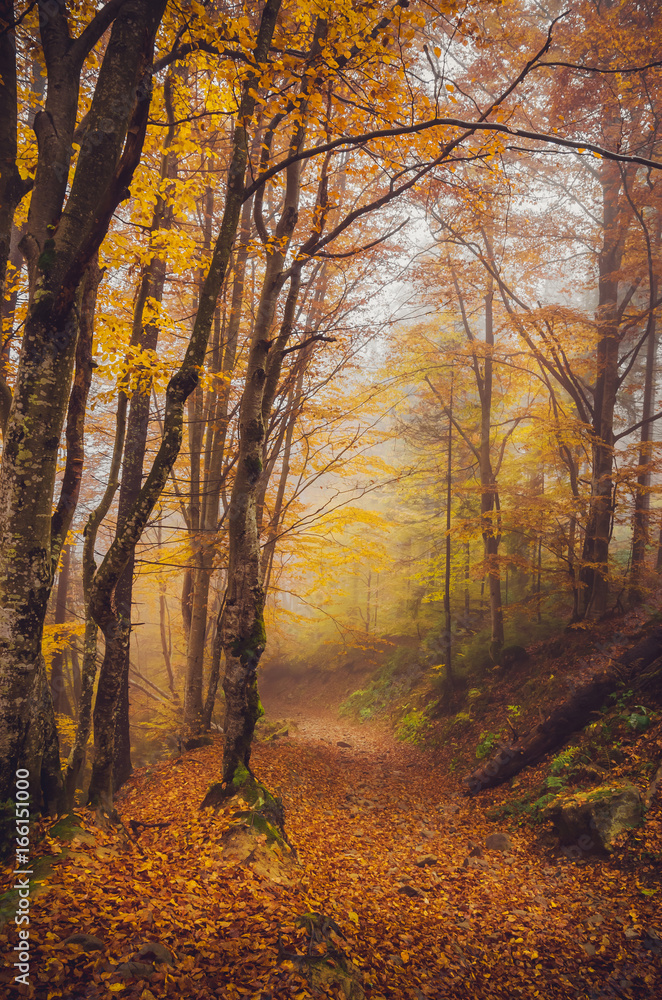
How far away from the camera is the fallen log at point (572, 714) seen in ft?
23.0

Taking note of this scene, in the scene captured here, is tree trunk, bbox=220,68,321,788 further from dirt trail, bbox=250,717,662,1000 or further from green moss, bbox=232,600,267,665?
dirt trail, bbox=250,717,662,1000

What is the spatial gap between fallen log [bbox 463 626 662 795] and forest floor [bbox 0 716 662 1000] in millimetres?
1005

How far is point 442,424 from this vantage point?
15094mm

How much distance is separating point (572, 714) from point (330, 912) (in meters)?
4.98

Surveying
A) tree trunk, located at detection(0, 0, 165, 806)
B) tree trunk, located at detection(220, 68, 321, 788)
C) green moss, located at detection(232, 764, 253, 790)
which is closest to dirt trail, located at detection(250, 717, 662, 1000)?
green moss, located at detection(232, 764, 253, 790)

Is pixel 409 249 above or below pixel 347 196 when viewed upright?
below

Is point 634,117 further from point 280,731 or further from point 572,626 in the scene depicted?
point 280,731

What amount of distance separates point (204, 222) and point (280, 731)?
1212 cm

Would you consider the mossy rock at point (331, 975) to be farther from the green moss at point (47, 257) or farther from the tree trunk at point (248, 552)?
the green moss at point (47, 257)

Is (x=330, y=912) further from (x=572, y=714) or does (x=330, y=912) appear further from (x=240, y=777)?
(x=572, y=714)

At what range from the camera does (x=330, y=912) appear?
12.9 feet

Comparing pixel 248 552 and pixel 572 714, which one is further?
pixel 572 714

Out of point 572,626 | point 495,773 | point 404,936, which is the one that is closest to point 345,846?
point 404,936

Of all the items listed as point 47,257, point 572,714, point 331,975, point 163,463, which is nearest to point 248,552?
point 163,463
